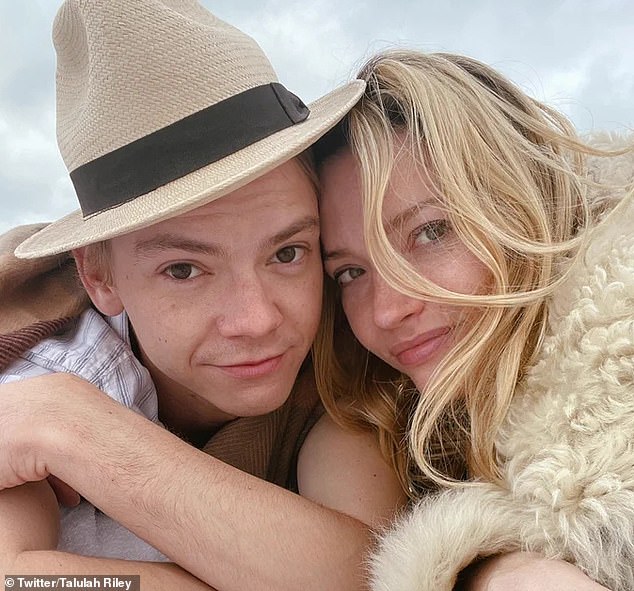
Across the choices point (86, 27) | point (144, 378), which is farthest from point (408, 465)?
point (86, 27)

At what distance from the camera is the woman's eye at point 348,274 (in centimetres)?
180

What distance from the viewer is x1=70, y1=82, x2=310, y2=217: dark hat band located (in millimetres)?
1503

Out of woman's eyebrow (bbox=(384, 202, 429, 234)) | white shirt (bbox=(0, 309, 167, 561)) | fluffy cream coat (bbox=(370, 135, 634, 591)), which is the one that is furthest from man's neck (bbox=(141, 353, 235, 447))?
fluffy cream coat (bbox=(370, 135, 634, 591))

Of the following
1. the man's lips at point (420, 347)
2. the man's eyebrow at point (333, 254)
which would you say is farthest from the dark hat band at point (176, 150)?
the man's lips at point (420, 347)

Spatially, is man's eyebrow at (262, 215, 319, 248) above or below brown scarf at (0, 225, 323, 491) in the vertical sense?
above

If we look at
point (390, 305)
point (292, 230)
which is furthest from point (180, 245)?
point (390, 305)

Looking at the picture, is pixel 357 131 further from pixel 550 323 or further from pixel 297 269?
pixel 550 323

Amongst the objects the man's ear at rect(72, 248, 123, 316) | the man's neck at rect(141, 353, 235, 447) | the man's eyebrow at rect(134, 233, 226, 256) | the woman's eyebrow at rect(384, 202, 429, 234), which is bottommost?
the man's neck at rect(141, 353, 235, 447)

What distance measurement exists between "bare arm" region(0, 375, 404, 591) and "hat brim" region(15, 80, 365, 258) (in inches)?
14.8

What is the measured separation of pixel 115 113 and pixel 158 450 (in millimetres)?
727

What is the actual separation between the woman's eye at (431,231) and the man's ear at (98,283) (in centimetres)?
83

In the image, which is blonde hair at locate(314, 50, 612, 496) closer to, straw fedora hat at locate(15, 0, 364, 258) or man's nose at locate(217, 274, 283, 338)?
straw fedora hat at locate(15, 0, 364, 258)

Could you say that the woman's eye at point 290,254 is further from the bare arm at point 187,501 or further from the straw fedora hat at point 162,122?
the bare arm at point 187,501

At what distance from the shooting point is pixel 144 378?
6.47 feet
